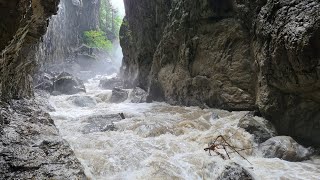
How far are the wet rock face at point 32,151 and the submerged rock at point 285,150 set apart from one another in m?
5.17

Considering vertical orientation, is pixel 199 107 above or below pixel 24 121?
below

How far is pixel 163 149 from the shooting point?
7.82 metres

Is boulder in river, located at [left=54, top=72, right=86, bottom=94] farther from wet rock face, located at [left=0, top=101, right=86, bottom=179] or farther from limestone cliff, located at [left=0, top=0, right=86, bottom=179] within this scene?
wet rock face, located at [left=0, top=101, right=86, bottom=179]

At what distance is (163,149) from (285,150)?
3.33m

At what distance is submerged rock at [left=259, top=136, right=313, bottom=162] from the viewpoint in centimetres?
732

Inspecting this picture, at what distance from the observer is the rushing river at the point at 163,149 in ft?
20.6

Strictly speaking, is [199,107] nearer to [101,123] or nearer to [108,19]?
[101,123]

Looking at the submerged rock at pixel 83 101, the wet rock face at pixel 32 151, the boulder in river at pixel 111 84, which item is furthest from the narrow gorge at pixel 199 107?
the boulder in river at pixel 111 84

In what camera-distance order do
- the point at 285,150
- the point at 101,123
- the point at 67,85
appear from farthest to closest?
1. the point at 67,85
2. the point at 101,123
3. the point at 285,150

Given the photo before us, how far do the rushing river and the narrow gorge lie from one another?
0.03m

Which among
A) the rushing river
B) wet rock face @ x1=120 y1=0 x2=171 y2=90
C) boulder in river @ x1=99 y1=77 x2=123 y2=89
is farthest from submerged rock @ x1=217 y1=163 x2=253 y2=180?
boulder in river @ x1=99 y1=77 x2=123 y2=89

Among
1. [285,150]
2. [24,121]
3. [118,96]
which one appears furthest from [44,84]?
[285,150]

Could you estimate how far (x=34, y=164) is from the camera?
15.7ft

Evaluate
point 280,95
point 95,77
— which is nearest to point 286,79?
point 280,95
